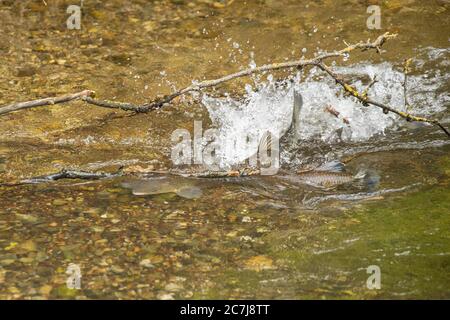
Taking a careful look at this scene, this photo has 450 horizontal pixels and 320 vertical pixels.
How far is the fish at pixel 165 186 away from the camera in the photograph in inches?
177

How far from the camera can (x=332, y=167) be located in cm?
480

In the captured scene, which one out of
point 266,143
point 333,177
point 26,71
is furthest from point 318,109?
point 26,71

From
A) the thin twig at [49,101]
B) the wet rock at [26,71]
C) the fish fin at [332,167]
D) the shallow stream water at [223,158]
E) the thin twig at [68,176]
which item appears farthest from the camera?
the wet rock at [26,71]

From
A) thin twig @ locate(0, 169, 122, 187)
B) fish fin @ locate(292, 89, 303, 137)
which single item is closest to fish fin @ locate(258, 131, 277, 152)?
fish fin @ locate(292, 89, 303, 137)

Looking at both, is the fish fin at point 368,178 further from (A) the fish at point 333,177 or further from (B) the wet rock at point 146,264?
(B) the wet rock at point 146,264

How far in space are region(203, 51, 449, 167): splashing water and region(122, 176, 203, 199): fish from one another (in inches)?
22.2

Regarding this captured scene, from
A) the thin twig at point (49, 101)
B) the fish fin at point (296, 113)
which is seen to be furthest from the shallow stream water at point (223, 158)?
the thin twig at point (49, 101)

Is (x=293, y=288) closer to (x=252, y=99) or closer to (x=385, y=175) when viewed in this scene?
(x=385, y=175)

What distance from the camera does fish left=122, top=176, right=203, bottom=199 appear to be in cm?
450

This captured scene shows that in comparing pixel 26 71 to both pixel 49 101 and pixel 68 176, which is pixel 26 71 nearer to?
pixel 68 176

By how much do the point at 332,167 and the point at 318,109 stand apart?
1021 millimetres
